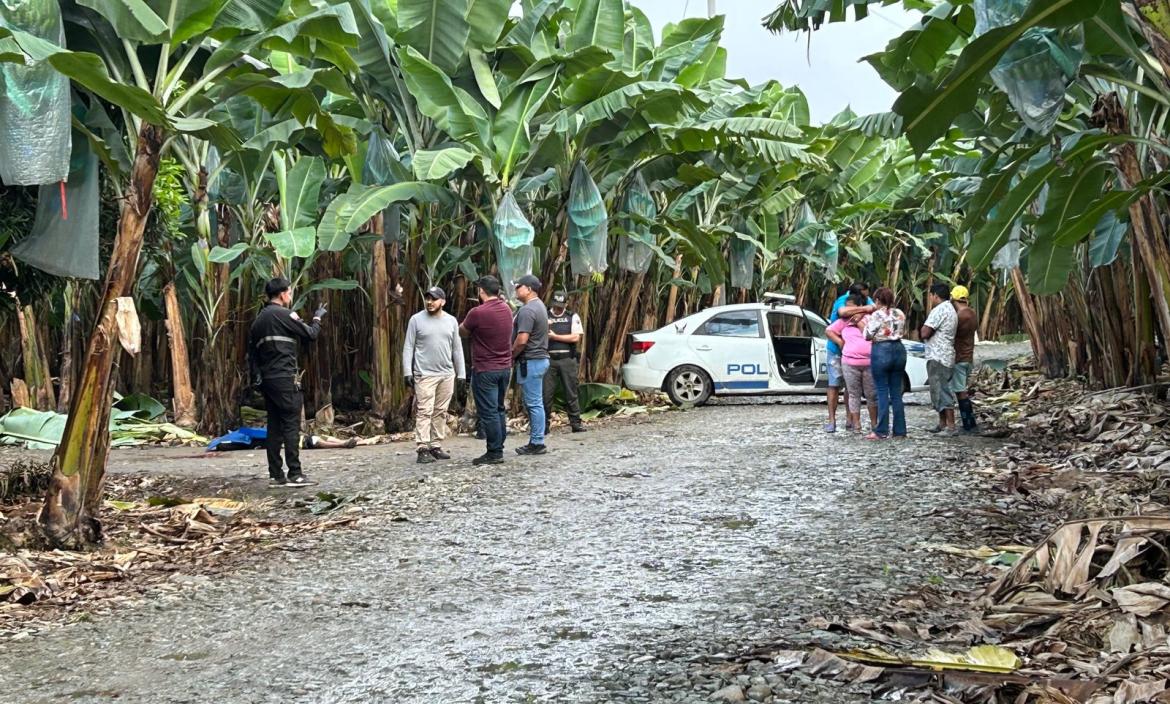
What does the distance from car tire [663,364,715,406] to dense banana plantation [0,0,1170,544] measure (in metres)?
1.67

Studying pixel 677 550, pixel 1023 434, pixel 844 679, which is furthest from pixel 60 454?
pixel 1023 434

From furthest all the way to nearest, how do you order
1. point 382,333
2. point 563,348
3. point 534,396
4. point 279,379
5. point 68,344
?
point 68,344 → point 382,333 → point 563,348 → point 534,396 → point 279,379

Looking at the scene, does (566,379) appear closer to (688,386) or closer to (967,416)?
(688,386)

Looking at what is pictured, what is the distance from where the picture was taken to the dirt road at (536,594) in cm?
481

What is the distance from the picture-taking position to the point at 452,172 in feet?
47.6

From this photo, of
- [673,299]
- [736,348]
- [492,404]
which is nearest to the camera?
[492,404]

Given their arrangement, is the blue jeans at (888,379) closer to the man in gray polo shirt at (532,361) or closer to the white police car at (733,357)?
the man in gray polo shirt at (532,361)

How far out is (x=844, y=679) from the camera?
4.64 m

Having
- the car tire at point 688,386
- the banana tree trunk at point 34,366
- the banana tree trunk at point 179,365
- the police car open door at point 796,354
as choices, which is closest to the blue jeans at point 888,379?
the police car open door at point 796,354

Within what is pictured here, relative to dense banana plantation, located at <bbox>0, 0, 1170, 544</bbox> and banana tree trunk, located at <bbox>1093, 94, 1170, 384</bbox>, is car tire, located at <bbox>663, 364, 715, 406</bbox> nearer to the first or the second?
dense banana plantation, located at <bbox>0, 0, 1170, 544</bbox>

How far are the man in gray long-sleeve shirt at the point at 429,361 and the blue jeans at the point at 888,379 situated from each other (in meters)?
4.72

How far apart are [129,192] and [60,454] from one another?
1791mm

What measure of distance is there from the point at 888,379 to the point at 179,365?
973 cm

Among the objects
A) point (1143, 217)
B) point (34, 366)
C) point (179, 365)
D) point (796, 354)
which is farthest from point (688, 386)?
point (34, 366)
